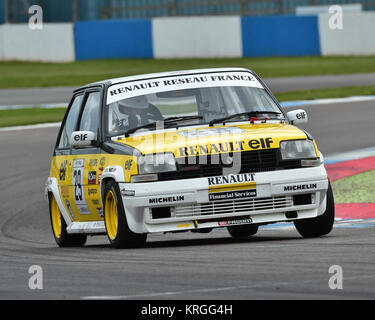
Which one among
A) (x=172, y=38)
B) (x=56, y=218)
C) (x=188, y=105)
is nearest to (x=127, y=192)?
(x=188, y=105)

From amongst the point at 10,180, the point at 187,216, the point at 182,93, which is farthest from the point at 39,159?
the point at 187,216

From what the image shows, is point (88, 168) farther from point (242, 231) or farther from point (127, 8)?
point (127, 8)

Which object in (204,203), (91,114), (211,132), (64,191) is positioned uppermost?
(91,114)

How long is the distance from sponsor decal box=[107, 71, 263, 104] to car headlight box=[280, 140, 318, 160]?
1365 millimetres

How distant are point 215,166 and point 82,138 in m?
1.55

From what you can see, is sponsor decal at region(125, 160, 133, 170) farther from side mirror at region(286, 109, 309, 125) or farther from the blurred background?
the blurred background

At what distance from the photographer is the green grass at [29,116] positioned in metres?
24.1

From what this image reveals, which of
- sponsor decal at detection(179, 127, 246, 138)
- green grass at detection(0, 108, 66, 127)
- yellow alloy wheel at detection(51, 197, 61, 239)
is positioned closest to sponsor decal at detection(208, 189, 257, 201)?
sponsor decal at detection(179, 127, 246, 138)

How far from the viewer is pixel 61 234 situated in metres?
11.3

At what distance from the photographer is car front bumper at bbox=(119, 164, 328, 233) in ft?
29.8

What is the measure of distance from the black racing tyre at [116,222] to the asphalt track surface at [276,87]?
19798mm
